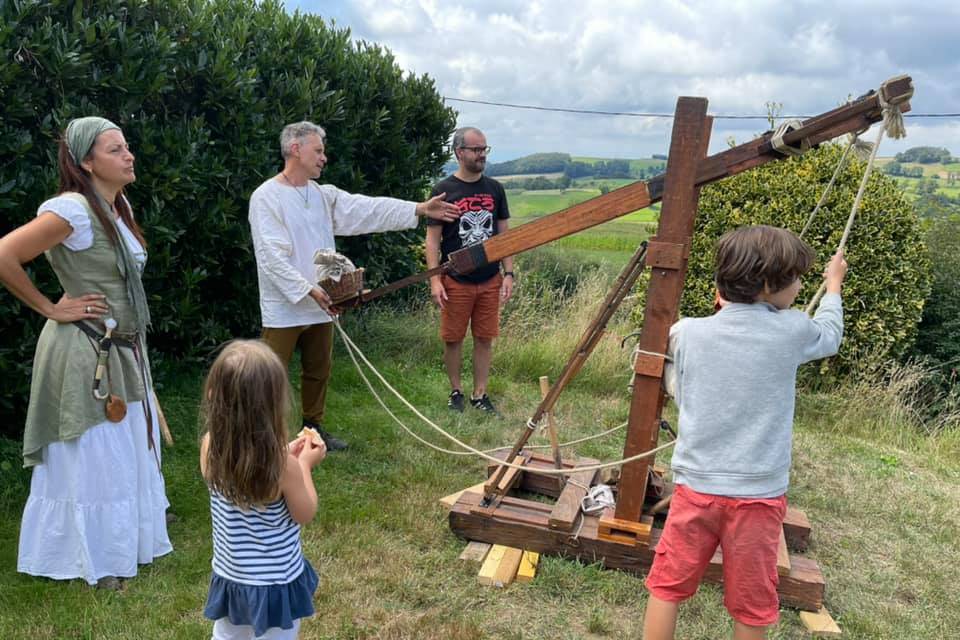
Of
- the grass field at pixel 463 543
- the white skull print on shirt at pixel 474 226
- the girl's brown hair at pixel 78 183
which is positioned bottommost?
the grass field at pixel 463 543

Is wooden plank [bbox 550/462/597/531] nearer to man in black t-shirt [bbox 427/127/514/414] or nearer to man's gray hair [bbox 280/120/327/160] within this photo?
man in black t-shirt [bbox 427/127/514/414]

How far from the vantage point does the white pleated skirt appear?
3062 mm

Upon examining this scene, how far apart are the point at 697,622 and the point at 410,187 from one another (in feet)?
18.0

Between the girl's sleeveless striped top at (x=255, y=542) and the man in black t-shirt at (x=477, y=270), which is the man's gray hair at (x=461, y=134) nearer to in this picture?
the man in black t-shirt at (x=477, y=270)

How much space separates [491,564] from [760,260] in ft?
6.37

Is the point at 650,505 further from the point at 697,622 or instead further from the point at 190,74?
the point at 190,74

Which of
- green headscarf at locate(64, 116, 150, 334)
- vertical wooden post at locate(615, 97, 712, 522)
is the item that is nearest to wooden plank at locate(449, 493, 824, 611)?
vertical wooden post at locate(615, 97, 712, 522)

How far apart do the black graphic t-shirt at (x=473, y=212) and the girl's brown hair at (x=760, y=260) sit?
9.61 ft

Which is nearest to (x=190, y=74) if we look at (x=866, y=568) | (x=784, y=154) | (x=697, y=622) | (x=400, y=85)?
(x=400, y=85)

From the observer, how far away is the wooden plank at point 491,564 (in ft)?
10.8

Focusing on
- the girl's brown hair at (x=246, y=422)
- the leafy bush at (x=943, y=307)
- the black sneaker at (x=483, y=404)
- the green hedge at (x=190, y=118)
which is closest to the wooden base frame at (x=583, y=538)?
the girl's brown hair at (x=246, y=422)

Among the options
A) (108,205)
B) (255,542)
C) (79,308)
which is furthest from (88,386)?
(255,542)

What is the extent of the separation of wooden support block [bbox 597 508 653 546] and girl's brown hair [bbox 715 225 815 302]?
1.48 meters

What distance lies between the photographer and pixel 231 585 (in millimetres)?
2115
